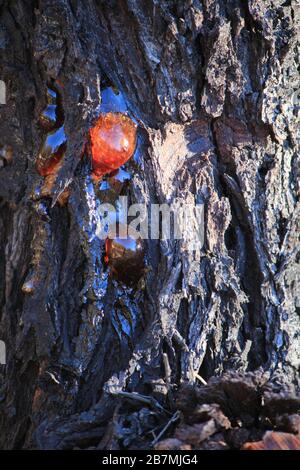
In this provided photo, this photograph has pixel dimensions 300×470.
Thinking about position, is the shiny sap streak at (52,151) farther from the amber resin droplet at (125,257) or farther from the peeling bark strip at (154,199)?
the amber resin droplet at (125,257)

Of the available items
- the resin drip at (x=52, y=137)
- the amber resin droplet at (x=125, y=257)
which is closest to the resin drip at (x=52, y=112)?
the resin drip at (x=52, y=137)

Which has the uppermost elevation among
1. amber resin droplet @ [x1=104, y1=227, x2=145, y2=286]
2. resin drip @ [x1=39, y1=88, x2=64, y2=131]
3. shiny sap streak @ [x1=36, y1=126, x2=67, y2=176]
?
resin drip @ [x1=39, y1=88, x2=64, y2=131]

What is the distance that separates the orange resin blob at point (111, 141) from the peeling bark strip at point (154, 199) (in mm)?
26

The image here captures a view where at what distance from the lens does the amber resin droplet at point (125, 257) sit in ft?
4.43

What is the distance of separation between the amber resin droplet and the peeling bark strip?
2 cm

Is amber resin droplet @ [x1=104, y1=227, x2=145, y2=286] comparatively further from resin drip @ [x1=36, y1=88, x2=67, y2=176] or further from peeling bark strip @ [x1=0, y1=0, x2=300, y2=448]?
resin drip @ [x1=36, y1=88, x2=67, y2=176]

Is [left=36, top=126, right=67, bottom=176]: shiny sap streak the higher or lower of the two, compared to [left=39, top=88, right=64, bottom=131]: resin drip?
lower

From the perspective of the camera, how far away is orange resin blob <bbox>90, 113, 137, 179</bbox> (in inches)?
53.4

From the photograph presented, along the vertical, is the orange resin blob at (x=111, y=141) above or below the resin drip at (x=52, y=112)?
below

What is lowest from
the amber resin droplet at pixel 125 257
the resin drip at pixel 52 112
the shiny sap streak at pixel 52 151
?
the amber resin droplet at pixel 125 257

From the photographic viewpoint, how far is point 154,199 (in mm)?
1371

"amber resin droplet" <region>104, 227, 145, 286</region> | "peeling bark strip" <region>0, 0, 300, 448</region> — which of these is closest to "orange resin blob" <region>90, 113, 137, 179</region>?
"peeling bark strip" <region>0, 0, 300, 448</region>
